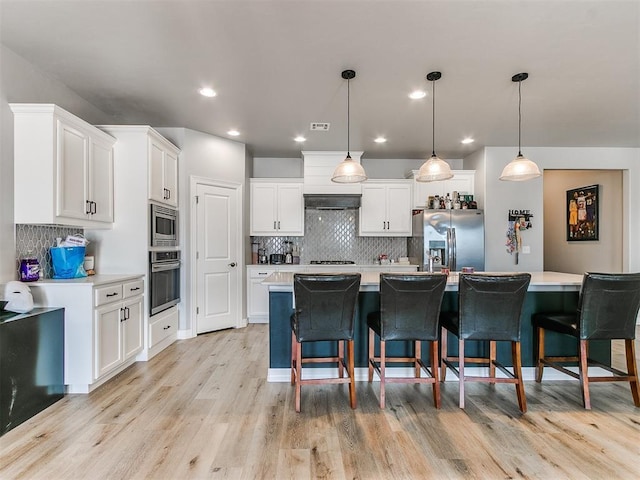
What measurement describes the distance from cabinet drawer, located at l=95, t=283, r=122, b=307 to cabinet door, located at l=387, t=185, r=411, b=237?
382 centimetres

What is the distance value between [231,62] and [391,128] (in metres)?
2.26

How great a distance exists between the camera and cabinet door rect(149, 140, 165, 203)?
11.6ft

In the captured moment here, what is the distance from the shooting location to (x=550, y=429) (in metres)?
2.18

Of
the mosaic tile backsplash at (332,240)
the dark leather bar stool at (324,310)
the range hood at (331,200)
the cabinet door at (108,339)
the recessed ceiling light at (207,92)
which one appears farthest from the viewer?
the mosaic tile backsplash at (332,240)

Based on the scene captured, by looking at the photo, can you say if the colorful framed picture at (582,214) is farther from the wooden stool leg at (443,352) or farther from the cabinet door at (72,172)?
the cabinet door at (72,172)

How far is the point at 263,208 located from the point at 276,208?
20 centimetres

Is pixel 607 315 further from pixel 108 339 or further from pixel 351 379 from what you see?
pixel 108 339

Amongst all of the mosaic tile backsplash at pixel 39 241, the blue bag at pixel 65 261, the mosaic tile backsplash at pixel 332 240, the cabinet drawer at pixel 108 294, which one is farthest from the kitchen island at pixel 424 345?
the mosaic tile backsplash at pixel 332 240

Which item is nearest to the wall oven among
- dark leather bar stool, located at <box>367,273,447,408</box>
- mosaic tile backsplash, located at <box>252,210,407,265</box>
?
mosaic tile backsplash, located at <box>252,210,407,265</box>

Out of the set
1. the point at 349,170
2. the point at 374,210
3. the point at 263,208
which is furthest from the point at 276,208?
the point at 349,170

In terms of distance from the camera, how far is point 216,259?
459cm

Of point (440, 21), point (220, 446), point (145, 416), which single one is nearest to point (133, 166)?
point (145, 416)

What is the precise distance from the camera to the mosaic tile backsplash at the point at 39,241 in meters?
2.69

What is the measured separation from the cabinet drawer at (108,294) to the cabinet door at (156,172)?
3.36 feet
